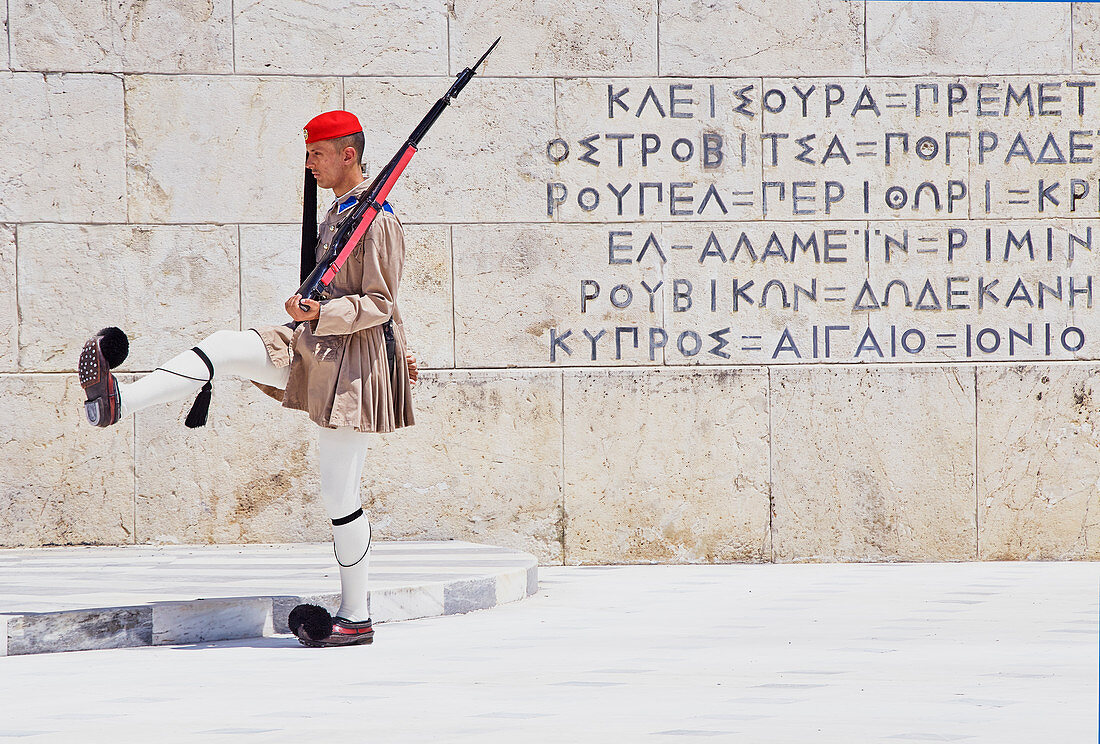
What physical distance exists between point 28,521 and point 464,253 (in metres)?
2.96

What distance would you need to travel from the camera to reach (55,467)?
8445 millimetres

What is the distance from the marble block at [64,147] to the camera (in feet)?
28.1

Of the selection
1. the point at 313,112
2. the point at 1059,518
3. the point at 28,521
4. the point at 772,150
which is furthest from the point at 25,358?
the point at 1059,518

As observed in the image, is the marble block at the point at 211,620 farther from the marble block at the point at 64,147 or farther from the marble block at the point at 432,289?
the marble block at the point at 64,147

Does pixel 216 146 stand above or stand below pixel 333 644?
above

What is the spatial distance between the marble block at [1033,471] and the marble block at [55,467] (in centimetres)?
505

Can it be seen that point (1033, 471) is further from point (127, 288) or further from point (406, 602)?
point (127, 288)

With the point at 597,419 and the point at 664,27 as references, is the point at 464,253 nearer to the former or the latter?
the point at 597,419

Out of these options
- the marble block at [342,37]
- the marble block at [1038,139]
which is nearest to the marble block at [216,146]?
the marble block at [342,37]

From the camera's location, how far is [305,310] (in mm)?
5273

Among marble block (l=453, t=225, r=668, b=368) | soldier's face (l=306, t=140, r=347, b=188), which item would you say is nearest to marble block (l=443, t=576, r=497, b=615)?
soldier's face (l=306, t=140, r=347, b=188)

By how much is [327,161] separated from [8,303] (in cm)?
364

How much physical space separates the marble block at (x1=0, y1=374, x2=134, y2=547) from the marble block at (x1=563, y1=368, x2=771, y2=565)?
2.67m

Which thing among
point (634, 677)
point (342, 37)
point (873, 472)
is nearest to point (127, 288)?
point (342, 37)
